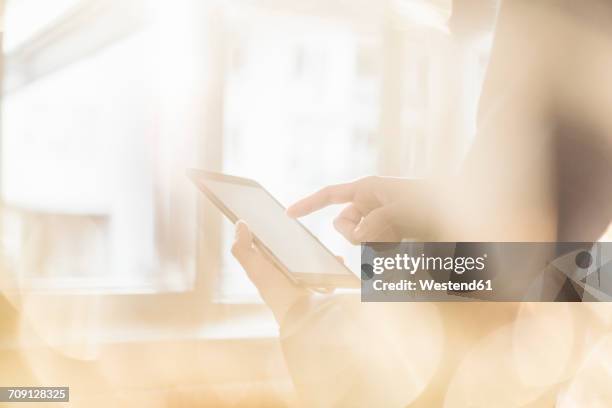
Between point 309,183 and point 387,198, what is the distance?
554 millimetres

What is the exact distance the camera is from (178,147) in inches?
47.0

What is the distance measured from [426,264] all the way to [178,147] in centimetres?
63

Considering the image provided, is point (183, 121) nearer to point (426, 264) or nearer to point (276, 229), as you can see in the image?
point (276, 229)

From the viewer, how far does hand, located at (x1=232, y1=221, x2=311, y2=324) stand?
24.9 inches

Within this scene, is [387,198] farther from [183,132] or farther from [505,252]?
[183,132]

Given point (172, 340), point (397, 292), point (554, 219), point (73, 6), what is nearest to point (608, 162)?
point (554, 219)

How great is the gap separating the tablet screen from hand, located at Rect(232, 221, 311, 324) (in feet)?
0.05

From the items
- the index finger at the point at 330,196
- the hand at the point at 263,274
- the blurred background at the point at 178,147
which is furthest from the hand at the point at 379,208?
the blurred background at the point at 178,147

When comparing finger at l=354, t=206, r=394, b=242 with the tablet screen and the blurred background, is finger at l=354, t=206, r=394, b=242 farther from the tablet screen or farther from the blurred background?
the blurred background

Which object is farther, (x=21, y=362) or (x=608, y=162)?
(x=21, y=362)

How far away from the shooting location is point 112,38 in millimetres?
1144

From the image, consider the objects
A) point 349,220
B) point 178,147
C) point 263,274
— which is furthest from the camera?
point 178,147

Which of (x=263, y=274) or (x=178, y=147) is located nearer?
(x=263, y=274)

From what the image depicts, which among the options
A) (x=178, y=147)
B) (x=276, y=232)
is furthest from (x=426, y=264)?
(x=178, y=147)
